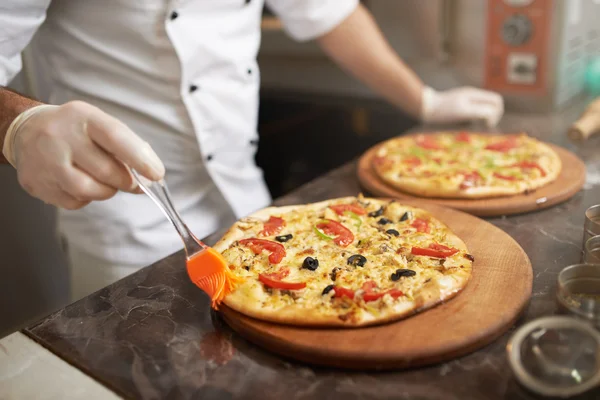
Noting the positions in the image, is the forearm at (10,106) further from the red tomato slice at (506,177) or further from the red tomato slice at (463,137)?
the red tomato slice at (463,137)

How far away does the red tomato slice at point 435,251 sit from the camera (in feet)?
4.02

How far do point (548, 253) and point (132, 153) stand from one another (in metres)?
0.96

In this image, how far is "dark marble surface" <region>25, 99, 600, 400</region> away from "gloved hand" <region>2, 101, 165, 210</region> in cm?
24

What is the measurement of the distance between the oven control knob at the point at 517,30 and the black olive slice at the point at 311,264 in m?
1.59

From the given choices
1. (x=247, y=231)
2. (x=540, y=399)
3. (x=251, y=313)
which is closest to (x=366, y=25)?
(x=247, y=231)

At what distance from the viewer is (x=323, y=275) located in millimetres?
1193

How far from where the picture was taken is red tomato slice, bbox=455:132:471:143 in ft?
6.61

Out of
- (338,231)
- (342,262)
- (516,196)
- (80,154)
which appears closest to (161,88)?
(80,154)

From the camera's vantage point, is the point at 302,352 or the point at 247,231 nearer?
the point at 302,352

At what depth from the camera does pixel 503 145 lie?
192 centimetres

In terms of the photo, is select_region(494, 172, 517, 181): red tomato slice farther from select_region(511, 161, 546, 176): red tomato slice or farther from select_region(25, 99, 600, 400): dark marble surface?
select_region(25, 99, 600, 400): dark marble surface

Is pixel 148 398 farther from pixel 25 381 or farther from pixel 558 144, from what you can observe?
pixel 558 144

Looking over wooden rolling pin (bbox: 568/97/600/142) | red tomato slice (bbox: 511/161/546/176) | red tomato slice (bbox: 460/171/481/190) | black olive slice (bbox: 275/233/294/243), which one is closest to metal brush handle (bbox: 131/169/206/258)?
black olive slice (bbox: 275/233/294/243)

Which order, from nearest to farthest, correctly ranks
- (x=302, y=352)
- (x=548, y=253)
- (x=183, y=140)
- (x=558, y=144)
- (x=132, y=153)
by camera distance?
1. (x=302, y=352)
2. (x=132, y=153)
3. (x=548, y=253)
4. (x=183, y=140)
5. (x=558, y=144)
